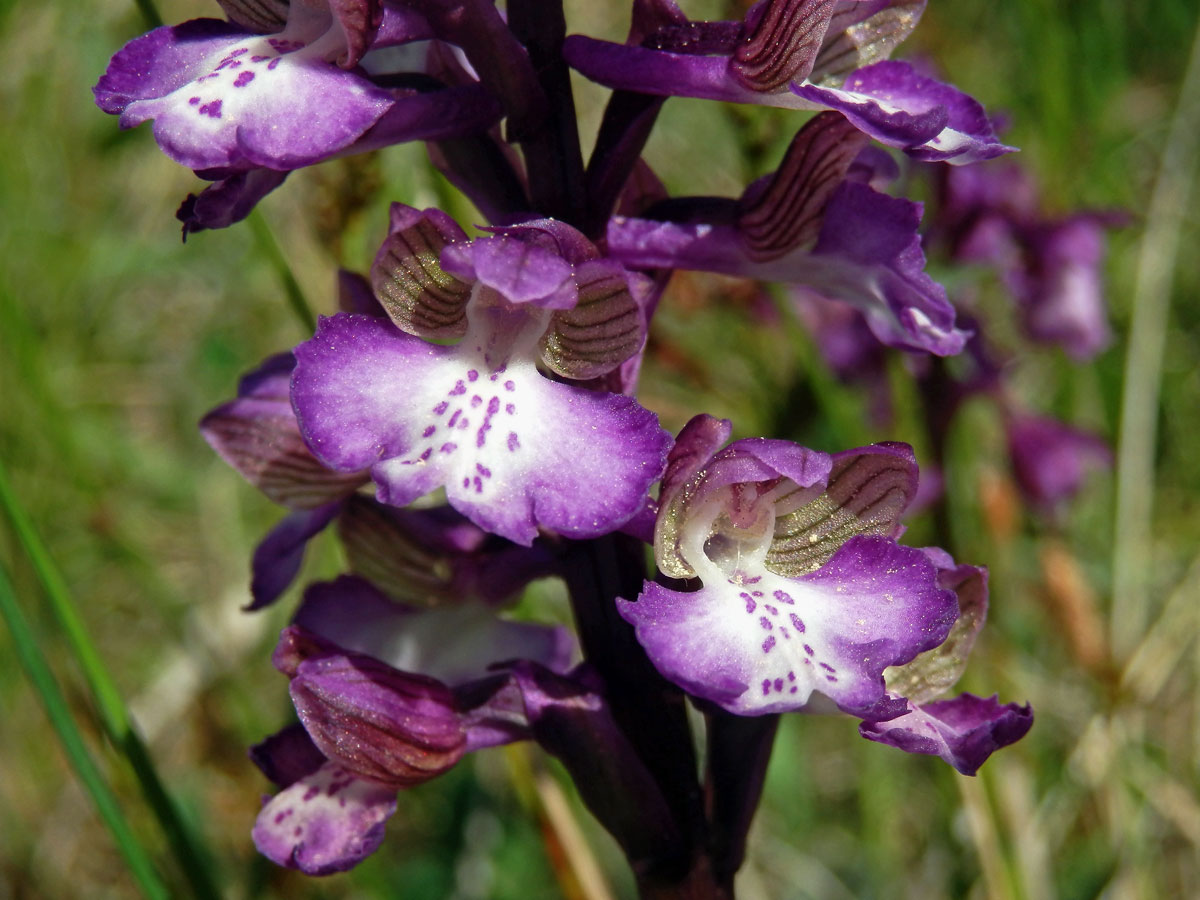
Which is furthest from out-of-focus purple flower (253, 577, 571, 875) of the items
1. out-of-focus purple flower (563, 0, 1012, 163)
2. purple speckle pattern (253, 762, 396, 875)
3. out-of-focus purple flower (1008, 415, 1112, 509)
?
out-of-focus purple flower (1008, 415, 1112, 509)

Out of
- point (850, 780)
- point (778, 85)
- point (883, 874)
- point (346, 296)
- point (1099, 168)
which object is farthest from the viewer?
point (1099, 168)

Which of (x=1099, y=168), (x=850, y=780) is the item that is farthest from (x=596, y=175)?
(x=1099, y=168)

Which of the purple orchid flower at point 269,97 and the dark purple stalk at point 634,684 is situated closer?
the purple orchid flower at point 269,97

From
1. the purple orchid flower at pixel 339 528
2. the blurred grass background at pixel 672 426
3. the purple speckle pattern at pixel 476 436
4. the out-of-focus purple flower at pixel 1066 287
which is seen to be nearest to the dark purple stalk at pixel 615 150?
the purple speckle pattern at pixel 476 436

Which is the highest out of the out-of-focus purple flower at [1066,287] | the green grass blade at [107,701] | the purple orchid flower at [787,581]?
the purple orchid flower at [787,581]

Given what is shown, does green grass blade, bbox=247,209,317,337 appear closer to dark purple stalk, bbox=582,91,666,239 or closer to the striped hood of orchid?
dark purple stalk, bbox=582,91,666,239

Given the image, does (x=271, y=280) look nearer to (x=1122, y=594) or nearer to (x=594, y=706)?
(x=1122, y=594)

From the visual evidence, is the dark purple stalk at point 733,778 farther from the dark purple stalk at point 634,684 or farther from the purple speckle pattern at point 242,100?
the purple speckle pattern at point 242,100

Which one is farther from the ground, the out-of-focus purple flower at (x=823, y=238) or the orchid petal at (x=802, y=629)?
the out-of-focus purple flower at (x=823, y=238)
